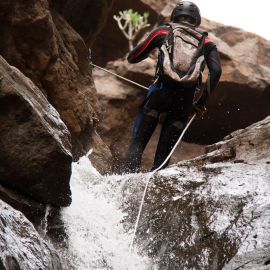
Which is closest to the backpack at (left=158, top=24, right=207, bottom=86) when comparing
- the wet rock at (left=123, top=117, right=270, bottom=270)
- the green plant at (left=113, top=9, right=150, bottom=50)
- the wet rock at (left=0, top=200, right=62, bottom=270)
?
the wet rock at (left=123, top=117, right=270, bottom=270)

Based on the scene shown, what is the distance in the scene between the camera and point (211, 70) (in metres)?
6.82

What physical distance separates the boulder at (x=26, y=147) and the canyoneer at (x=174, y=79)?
2.38 metres

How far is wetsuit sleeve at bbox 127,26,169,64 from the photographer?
6867 mm

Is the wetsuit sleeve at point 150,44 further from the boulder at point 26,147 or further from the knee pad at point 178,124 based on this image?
the boulder at point 26,147

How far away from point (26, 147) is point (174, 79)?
8.89 ft

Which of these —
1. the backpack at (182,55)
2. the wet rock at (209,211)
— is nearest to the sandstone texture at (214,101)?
the backpack at (182,55)

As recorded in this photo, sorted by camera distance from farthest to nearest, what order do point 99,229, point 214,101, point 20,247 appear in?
1. point 214,101
2. point 99,229
3. point 20,247

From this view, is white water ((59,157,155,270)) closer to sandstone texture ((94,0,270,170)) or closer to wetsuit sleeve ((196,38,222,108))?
wetsuit sleeve ((196,38,222,108))

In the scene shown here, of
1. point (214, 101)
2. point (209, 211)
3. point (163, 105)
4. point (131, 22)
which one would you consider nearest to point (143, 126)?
point (163, 105)

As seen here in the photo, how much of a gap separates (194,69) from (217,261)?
10.2 feet

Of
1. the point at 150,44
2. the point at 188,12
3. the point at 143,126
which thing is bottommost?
the point at 143,126

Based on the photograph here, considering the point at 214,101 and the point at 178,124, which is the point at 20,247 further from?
the point at 214,101

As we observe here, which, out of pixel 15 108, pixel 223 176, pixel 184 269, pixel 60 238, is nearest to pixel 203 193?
pixel 223 176

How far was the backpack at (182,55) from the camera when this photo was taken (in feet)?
21.1
